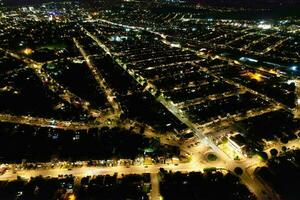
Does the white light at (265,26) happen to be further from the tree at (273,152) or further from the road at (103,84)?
the tree at (273,152)

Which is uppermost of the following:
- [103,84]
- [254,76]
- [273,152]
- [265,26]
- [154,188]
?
[273,152]

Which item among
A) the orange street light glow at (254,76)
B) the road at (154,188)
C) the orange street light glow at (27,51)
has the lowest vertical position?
the orange street light glow at (27,51)

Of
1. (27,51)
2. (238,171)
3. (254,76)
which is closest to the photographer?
(238,171)

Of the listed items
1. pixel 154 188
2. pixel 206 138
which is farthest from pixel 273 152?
pixel 154 188

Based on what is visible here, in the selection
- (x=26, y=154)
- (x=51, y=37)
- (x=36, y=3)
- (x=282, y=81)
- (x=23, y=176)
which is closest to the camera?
(x=23, y=176)

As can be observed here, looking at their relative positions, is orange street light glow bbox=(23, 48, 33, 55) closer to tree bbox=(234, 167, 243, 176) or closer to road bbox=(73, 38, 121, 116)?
road bbox=(73, 38, 121, 116)

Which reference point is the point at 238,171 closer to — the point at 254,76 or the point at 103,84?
the point at 254,76

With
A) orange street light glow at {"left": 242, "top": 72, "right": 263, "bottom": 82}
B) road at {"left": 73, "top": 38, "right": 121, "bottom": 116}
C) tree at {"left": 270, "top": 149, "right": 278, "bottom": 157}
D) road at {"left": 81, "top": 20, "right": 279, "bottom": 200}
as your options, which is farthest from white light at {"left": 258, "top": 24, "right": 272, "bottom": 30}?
tree at {"left": 270, "top": 149, "right": 278, "bottom": 157}

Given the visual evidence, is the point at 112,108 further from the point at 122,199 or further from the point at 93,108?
the point at 122,199

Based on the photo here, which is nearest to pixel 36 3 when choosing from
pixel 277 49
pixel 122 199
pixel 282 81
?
pixel 277 49

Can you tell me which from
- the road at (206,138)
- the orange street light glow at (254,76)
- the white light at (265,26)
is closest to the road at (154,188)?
the road at (206,138)

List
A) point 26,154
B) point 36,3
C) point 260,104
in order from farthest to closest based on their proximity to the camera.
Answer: point 36,3
point 260,104
point 26,154
